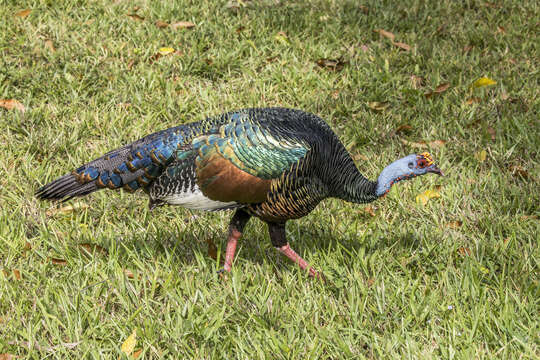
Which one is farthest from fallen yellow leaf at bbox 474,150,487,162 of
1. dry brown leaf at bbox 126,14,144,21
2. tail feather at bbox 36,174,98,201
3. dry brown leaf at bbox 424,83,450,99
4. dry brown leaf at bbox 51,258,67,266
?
dry brown leaf at bbox 126,14,144,21

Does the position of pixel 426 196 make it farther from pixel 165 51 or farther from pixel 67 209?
pixel 165 51

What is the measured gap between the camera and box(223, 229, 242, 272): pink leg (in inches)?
139

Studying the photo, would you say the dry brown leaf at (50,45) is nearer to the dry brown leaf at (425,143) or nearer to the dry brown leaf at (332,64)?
the dry brown leaf at (332,64)

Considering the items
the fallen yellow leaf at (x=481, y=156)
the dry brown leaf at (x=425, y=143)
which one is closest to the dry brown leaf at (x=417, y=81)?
the dry brown leaf at (x=425, y=143)

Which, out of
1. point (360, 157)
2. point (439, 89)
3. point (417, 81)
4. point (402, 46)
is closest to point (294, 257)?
point (360, 157)

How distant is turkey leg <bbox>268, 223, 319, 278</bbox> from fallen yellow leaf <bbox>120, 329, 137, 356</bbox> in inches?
36.7

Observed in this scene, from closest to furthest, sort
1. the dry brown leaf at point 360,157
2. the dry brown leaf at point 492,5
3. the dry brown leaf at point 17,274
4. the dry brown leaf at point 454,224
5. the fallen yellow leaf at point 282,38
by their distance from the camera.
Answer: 1. the dry brown leaf at point 17,274
2. the dry brown leaf at point 454,224
3. the dry brown leaf at point 360,157
4. the fallen yellow leaf at point 282,38
5. the dry brown leaf at point 492,5

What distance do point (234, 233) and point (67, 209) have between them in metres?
1.23

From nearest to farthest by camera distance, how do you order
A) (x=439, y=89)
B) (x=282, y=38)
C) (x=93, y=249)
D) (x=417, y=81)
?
1. (x=93, y=249)
2. (x=439, y=89)
3. (x=417, y=81)
4. (x=282, y=38)

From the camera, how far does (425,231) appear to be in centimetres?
382

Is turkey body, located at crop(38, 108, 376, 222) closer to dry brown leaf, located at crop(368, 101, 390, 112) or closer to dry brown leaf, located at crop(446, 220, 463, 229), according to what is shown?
dry brown leaf, located at crop(446, 220, 463, 229)

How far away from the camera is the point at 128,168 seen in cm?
326

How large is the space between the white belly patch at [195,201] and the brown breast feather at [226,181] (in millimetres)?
49

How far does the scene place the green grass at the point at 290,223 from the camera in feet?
10.0
